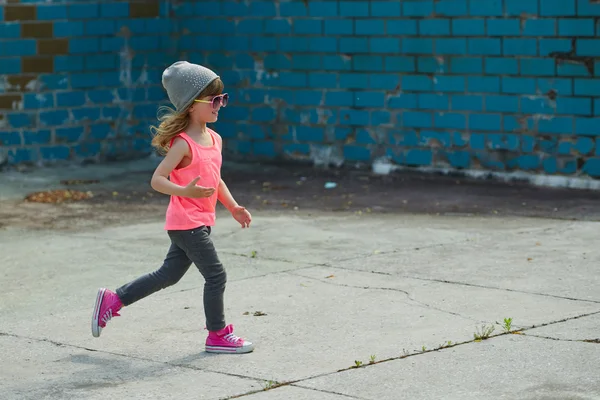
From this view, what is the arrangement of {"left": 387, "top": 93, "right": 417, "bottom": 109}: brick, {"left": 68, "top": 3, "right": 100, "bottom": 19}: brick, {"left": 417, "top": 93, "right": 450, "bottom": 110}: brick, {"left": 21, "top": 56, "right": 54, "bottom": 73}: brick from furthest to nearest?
{"left": 68, "top": 3, "right": 100, "bottom": 19}: brick < {"left": 21, "top": 56, "right": 54, "bottom": 73}: brick < {"left": 387, "top": 93, "right": 417, "bottom": 109}: brick < {"left": 417, "top": 93, "right": 450, "bottom": 110}: brick

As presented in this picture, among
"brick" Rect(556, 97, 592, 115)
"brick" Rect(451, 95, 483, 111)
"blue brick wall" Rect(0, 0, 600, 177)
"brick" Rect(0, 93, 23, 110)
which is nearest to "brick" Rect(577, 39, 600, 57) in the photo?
"blue brick wall" Rect(0, 0, 600, 177)

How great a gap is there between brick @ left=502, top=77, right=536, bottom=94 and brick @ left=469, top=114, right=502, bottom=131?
302 mm

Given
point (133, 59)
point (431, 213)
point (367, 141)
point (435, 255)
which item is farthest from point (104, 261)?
point (133, 59)

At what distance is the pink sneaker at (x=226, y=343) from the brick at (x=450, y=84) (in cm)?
697

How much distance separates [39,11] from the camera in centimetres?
1325

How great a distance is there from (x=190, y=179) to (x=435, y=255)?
2.86m

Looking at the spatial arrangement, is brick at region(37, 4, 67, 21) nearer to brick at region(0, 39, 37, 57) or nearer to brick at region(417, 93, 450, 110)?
brick at region(0, 39, 37, 57)

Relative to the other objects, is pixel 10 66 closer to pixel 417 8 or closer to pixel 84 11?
pixel 84 11

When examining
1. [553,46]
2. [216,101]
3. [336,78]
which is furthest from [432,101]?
[216,101]

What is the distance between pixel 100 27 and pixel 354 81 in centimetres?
312

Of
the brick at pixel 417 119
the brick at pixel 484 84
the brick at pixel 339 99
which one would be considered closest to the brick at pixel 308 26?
the brick at pixel 339 99

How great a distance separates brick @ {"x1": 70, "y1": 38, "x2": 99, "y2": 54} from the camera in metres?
13.6

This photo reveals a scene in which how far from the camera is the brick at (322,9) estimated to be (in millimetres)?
13062

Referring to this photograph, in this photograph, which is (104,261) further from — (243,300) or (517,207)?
(517,207)
